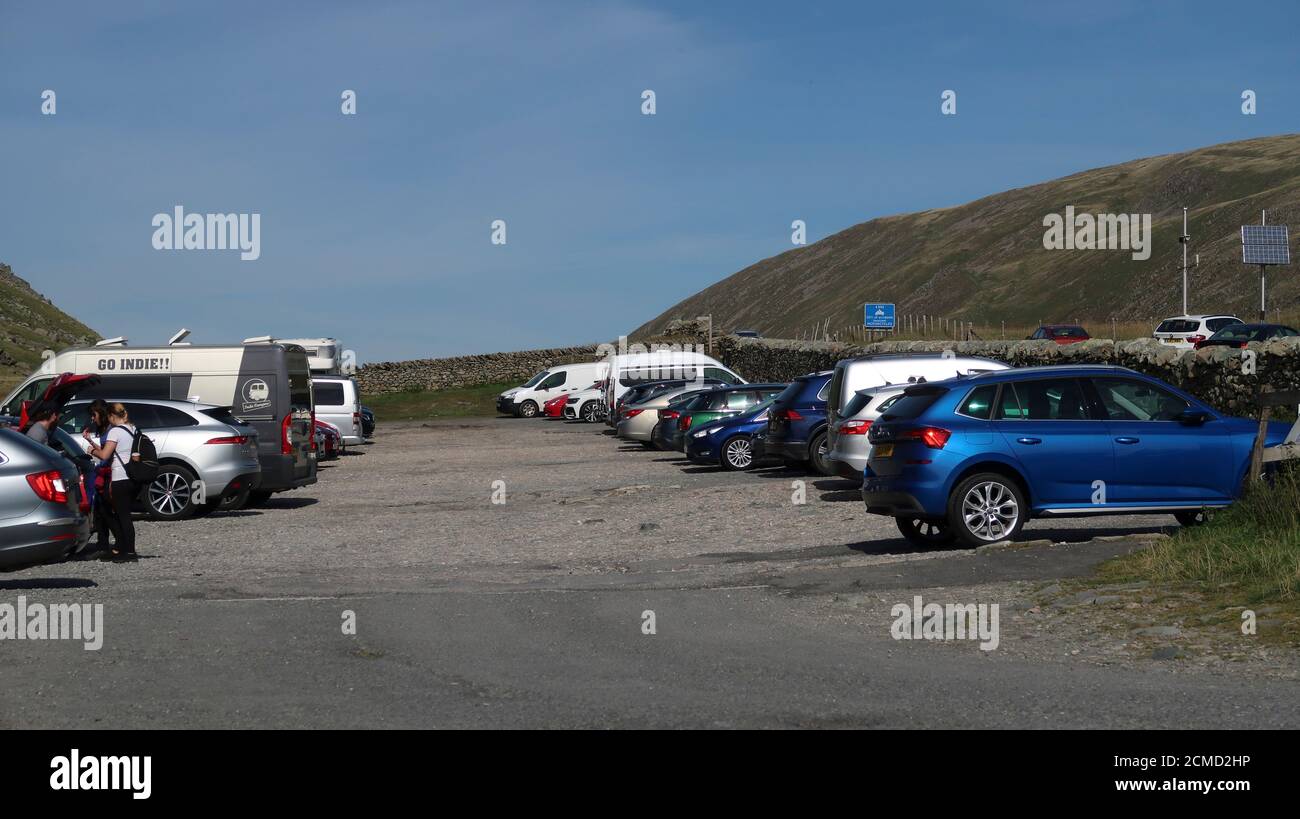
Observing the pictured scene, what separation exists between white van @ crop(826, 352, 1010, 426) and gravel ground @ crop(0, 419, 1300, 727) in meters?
1.56

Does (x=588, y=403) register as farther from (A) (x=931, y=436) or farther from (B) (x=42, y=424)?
(A) (x=931, y=436)

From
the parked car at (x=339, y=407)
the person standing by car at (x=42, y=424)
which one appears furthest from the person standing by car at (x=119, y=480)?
the parked car at (x=339, y=407)

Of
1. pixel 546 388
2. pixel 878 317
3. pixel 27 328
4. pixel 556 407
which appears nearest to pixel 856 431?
pixel 878 317

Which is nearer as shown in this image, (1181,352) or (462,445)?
(1181,352)

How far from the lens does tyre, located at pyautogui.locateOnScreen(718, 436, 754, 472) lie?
2530 centimetres

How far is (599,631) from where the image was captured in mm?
10102

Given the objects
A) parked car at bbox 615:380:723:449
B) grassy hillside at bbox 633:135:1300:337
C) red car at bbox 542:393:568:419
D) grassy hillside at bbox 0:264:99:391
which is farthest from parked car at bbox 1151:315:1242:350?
grassy hillside at bbox 633:135:1300:337

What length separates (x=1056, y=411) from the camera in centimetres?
1370

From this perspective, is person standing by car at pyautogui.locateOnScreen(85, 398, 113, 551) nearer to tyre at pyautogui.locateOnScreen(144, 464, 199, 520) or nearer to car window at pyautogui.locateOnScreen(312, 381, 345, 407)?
tyre at pyautogui.locateOnScreen(144, 464, 199, 520)

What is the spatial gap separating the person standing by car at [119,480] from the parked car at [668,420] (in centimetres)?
1510

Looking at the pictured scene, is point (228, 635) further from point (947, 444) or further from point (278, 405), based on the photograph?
point (278, 405)

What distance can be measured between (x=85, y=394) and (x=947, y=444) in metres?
12.8

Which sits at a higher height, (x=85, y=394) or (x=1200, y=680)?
(x=85, y=394)
